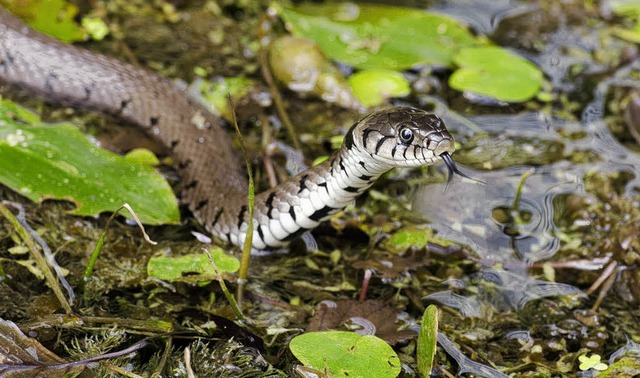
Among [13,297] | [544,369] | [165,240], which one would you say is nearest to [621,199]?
[544,369]

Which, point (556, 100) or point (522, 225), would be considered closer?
point (522, 225)

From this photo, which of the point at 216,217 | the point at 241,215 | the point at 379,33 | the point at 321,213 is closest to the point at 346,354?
the point at 321,213

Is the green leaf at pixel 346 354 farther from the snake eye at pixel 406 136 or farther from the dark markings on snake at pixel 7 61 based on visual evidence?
the dark markings on snake at pixel 7 61

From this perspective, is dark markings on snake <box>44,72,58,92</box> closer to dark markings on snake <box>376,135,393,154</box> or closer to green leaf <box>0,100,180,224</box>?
green leaf <box>0,100,180,224</box>

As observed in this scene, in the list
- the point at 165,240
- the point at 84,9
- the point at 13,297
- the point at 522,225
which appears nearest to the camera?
the point at 13,297

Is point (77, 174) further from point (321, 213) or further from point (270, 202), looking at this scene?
point (321, 213)

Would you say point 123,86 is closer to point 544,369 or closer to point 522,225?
point 522,225

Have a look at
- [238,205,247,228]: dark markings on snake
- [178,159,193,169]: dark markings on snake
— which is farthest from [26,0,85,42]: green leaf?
[238,205,247,228]: dark markings on snake
